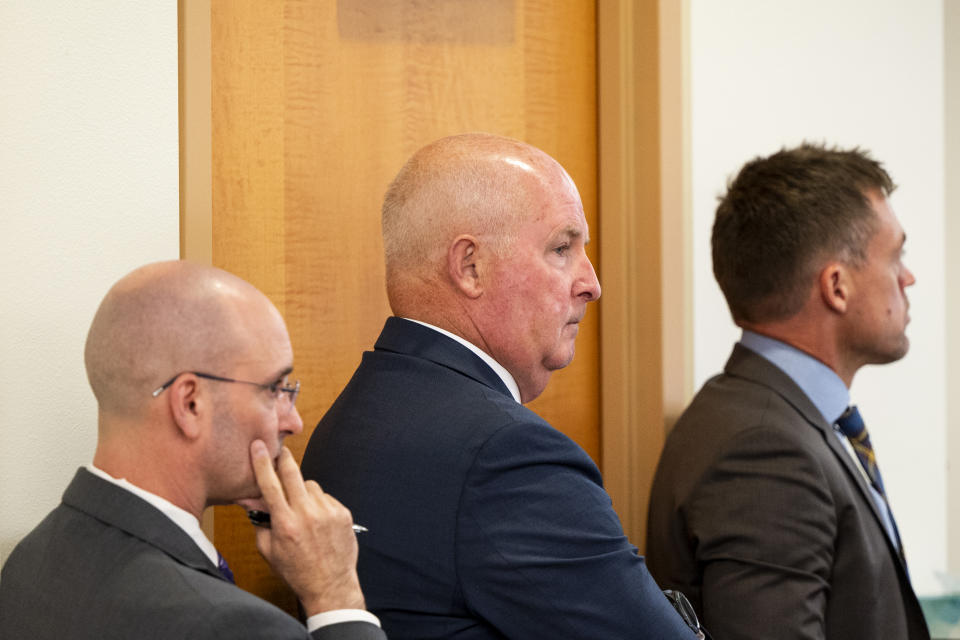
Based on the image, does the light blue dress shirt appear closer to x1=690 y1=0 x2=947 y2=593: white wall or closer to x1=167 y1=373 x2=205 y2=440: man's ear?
x1=690 y1=0 x2=947 y2=593: white wall

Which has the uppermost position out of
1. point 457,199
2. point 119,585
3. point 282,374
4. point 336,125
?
point 336,125

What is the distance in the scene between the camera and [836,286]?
2131 millimetres

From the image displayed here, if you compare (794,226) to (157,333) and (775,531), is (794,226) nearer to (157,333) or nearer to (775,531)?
(775,531)

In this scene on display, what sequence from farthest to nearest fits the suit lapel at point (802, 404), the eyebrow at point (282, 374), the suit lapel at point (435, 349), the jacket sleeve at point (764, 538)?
the suit lapel at point (802, 404) < the jacket sleeve at point (764, 538) < the suit lapel at point (435, 349) < the eyebrow at point (282, 374)

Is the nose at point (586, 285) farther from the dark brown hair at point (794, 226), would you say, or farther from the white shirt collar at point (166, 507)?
the white shirt collar at point (166, 507)

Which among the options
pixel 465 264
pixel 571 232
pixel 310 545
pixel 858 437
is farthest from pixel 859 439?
pixel 310 545

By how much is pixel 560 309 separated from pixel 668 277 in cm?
69

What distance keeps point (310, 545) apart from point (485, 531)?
0.23 meters

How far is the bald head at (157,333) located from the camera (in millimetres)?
1253

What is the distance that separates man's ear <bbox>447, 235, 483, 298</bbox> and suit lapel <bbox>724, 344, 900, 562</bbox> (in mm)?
739

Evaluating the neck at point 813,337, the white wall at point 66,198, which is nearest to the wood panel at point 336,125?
the white wall at point 66,198

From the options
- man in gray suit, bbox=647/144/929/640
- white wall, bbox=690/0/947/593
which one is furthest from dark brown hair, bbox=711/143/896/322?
white wall, bbox=690/0/947/593

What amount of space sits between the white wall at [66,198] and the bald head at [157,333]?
45 centimetres

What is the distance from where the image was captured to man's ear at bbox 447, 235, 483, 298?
1601 mm
